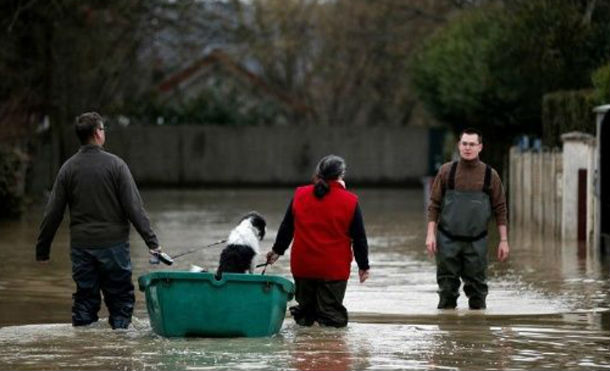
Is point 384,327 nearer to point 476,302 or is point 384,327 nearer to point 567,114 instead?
point 476,302

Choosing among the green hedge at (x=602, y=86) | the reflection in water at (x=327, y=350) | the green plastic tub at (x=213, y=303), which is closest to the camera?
the reflection in water at (x=327, y=350)

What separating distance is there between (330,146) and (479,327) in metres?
40.8

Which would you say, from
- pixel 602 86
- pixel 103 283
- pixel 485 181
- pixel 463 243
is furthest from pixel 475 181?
pixel 602 86

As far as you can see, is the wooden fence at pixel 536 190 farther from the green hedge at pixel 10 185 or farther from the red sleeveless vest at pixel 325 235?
the red sleeveless vest at pixel 325 235

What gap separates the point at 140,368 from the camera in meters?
12.0

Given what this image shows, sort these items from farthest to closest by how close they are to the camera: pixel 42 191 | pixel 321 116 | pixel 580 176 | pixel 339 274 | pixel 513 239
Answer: pixel 321 116 < pixel 42 191 < pixel 513 239 < pixel 580 176 < pixel 339 274

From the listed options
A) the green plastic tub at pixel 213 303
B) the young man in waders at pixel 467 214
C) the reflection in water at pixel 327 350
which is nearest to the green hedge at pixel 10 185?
the young man in waders at pixel 467 214

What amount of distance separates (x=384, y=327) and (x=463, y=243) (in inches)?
68.9

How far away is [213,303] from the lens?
1352cm

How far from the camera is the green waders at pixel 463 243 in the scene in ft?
52.6

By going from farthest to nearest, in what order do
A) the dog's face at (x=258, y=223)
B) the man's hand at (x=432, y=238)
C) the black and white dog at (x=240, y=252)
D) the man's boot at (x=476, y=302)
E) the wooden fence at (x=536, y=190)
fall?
the wooden fence at (x=536, y=190)
the man's boot at (x=476, y=302)
the man's hand at (x=432, y=238)
the dog's face at (x=258, y=223)
the black and white dog at (x=240, y=252)

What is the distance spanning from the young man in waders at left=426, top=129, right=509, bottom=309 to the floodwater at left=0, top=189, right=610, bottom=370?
423 millimetres

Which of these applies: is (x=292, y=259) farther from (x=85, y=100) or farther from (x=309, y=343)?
(x=85, y=100)

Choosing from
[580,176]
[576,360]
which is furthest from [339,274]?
[580,176]
